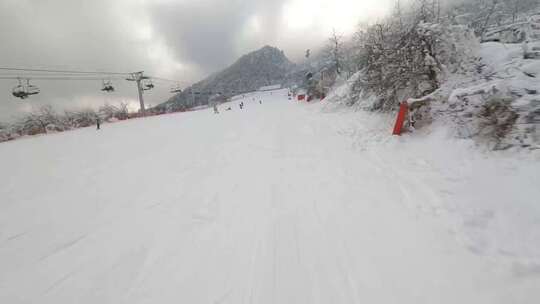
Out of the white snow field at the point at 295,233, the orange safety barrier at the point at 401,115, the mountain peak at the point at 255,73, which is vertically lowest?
the white snow field at the point at 295,233

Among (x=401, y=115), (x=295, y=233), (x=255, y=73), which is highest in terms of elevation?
(x=255, y=73)

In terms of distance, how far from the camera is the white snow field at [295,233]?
6.31 feet

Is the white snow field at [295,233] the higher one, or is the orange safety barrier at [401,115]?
the orange safety barrier at [401,115]

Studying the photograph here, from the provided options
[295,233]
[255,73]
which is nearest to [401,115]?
[295,233]

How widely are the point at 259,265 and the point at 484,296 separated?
1908 mm

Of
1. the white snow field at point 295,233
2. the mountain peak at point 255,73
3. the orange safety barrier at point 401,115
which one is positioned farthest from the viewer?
the mountain peak at point 255,73

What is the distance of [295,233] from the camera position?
2.62m

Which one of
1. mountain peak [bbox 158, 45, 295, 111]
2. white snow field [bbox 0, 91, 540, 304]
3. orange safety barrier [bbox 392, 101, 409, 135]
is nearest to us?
white snow field [bbox 0, 91, 540, 304]

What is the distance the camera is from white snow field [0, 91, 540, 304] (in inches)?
75.8

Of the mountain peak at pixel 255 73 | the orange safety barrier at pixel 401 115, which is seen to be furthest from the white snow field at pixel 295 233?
the mountain peak at pixel 255 73

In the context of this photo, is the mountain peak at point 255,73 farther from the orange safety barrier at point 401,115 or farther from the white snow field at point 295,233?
the white snow field at point 295,233

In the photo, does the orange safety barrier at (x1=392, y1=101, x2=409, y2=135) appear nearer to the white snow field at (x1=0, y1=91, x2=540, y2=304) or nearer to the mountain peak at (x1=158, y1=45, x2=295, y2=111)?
the white snow field at (x1=0, y1=91, x2=540, y2=304)

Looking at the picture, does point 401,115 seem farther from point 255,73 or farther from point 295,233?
point 255,73

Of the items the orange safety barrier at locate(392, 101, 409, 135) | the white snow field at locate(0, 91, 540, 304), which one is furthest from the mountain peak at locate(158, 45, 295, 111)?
the white snow field at locate(0, 91, 540, 304)
